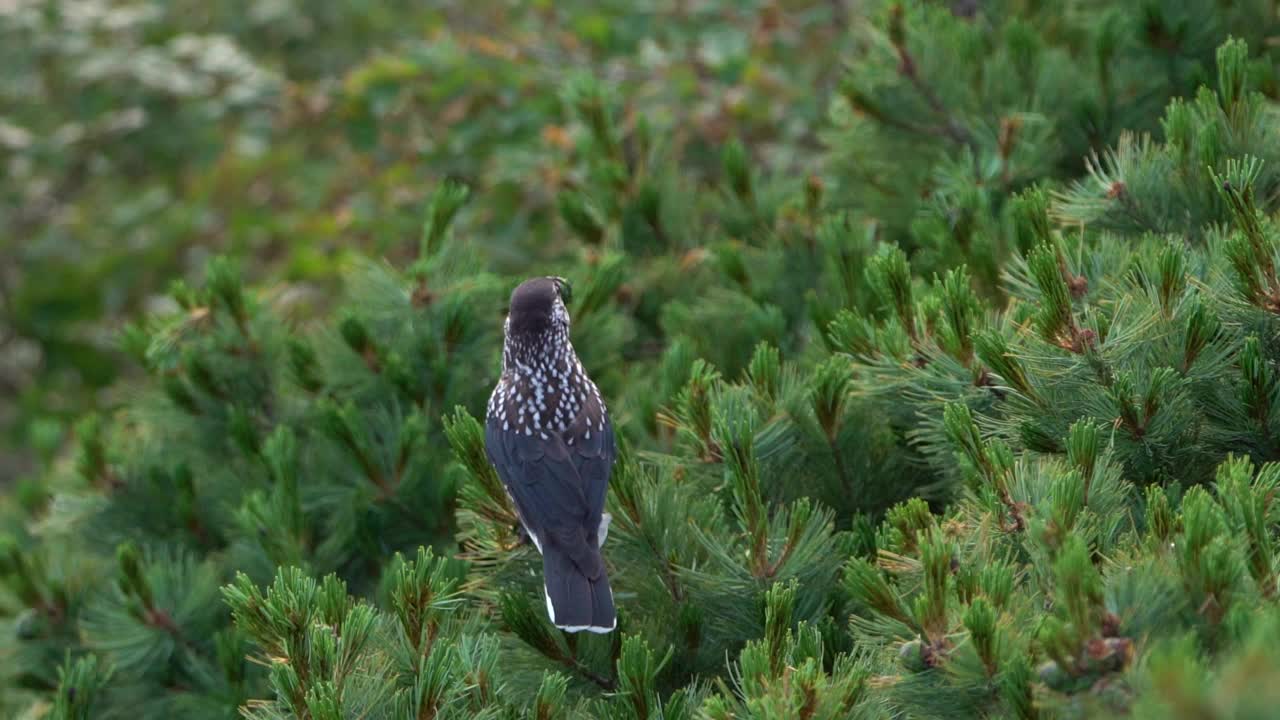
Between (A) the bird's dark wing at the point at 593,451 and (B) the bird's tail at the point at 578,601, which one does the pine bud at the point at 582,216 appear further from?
(B) the bird's tail at the point at 578,601

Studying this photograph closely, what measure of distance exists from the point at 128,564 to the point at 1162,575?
2.34 metres

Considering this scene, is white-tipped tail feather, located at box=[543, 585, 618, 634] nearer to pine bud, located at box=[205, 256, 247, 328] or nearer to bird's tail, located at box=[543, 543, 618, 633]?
bird's tail, located at box=[543, 543, 618, 633]

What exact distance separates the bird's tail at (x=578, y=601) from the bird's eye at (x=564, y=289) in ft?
3.05

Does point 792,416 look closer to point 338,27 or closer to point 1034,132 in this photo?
point 1034,132

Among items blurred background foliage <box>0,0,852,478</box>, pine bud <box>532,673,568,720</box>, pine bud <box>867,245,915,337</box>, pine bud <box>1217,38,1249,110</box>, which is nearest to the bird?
pine bud <box>532,673,568,720</box>

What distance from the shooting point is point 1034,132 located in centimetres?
341

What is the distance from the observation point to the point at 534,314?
9.96 ft

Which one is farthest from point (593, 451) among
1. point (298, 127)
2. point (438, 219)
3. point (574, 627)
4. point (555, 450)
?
point (298, 127)

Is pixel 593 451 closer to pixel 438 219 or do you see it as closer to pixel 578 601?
pixel 578 601

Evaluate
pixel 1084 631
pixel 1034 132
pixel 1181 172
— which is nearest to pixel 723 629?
pixel 1084 631

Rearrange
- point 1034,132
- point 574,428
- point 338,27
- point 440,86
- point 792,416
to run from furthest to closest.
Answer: point 338,27 < point 440,86 < point 1034,132 < point 574,428 < point 792,416

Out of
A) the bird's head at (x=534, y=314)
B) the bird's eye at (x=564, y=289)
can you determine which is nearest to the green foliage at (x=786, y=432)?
the bird's eye at (x=564, y=289)

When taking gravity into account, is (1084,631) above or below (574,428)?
above

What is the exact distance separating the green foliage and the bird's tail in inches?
3.3
